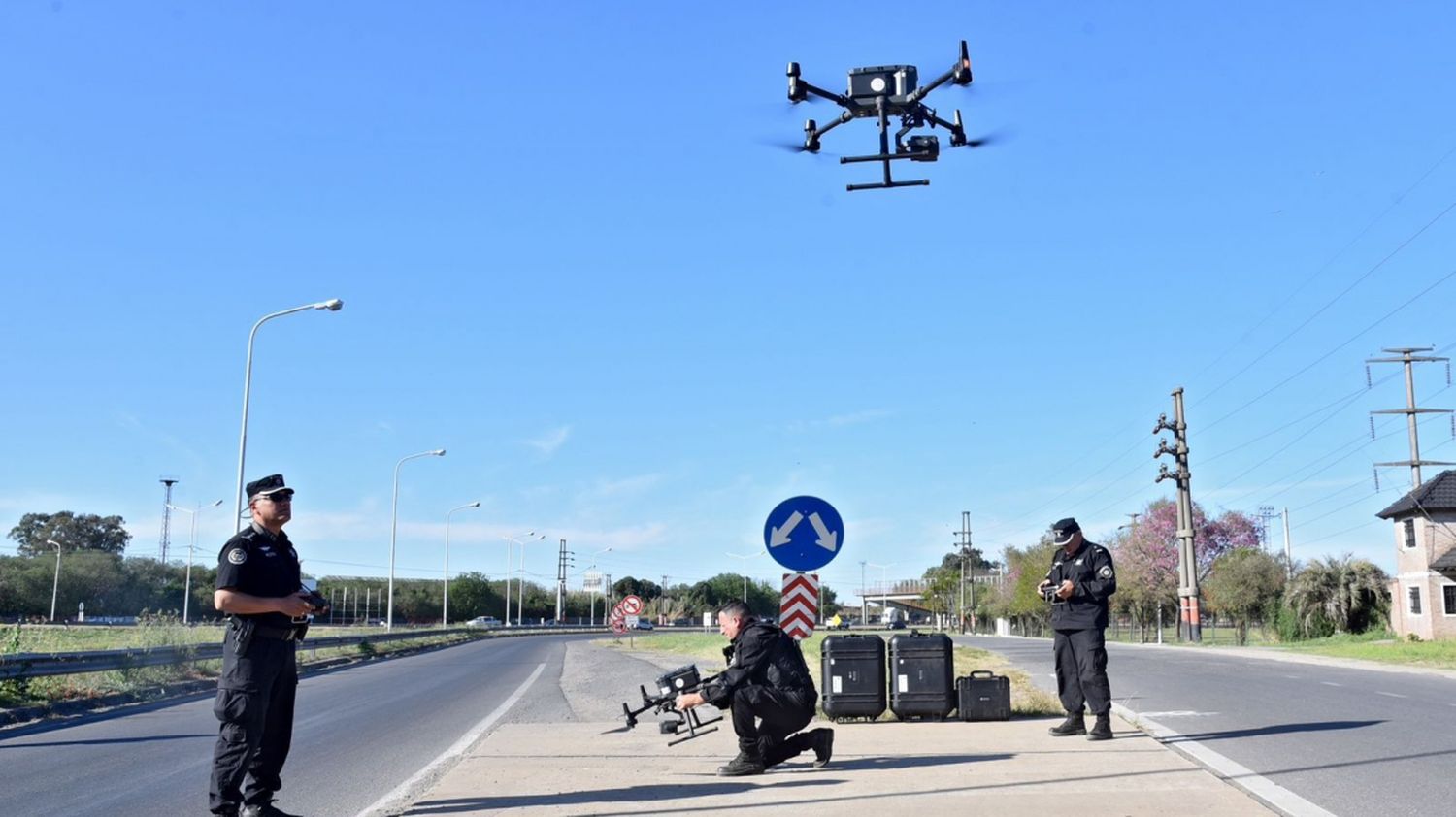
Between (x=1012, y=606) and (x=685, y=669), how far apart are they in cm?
8249

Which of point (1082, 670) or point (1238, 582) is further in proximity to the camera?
point (1238, 582)

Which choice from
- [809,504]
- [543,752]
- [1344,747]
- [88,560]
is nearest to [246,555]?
[543,752]

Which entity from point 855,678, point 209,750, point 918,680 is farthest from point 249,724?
point 918,680

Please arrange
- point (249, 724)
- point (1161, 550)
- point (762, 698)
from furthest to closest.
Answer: point (1161, 550) < point (762, 698) < point (249, 724)

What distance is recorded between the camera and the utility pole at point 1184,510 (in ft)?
168

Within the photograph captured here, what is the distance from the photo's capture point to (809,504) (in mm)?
Answer: 12156

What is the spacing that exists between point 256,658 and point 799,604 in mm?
6425

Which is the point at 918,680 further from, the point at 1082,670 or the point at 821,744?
the point at 821,744

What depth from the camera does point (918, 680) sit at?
12.1 meters

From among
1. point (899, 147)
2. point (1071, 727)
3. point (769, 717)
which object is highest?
point (899, 147)

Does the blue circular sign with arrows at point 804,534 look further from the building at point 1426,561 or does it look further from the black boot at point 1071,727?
the building at point 1426,561

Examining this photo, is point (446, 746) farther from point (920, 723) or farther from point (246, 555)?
point (246, 555)

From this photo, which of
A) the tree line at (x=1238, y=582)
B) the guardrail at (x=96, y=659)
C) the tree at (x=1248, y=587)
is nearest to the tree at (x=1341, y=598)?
the tree line at (x=1238, y=582)

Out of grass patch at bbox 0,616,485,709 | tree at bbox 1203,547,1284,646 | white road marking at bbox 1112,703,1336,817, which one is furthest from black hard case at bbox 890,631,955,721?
tree at bbox 1203,547,1284,646
